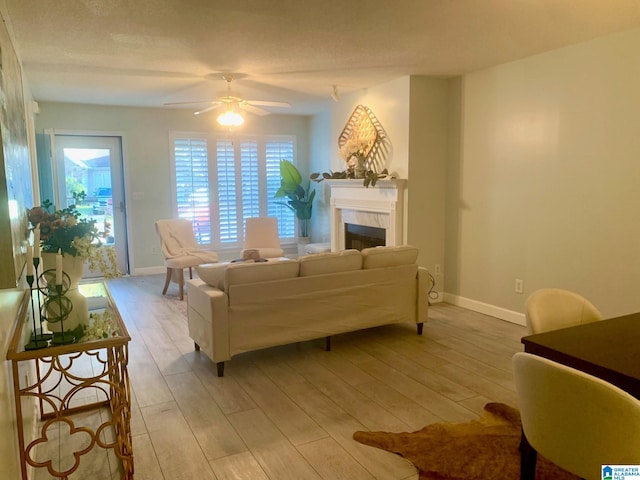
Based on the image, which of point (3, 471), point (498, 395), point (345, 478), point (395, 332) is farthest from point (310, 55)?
point (3, 471)

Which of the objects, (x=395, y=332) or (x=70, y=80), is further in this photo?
(x=70, y=80)

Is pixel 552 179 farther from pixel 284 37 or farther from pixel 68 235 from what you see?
pixel 68 235

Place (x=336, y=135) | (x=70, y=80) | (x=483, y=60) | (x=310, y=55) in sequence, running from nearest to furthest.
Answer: (x=310, y=55), (x=483, y=60), (x=70, y=80), (x=336, y=135)

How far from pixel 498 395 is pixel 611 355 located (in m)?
1.41

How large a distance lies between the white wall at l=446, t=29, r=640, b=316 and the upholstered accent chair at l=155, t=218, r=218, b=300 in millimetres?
3111

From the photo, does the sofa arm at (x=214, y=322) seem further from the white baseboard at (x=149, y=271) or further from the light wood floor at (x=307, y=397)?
the white baseboard at (x=149, y=271)

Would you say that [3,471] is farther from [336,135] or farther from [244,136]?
[244,136]

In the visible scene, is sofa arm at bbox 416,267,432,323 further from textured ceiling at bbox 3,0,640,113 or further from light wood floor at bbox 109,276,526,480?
textured ceiling at bbox 3,0,640,113

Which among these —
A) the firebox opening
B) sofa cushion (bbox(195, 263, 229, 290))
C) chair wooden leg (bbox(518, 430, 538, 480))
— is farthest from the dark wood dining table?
the firebox opening

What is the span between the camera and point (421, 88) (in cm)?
511

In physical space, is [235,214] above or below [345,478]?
above

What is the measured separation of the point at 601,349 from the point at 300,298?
2.24 meters

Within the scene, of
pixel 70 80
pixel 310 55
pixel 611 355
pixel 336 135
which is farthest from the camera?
pixel 336 135

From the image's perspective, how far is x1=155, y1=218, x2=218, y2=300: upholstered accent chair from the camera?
230 inches
